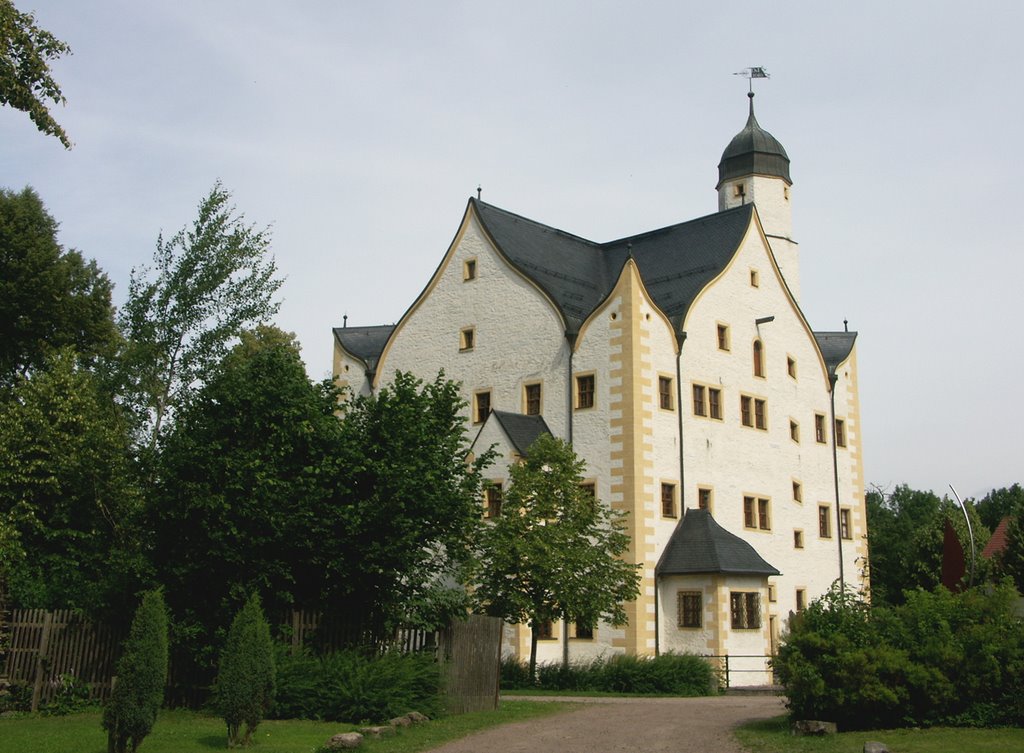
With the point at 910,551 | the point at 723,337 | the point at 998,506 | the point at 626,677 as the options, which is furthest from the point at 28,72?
the point at 998,506

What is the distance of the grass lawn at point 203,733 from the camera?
652 inches

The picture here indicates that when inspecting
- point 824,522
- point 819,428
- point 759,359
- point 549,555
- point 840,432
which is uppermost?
point 759,359

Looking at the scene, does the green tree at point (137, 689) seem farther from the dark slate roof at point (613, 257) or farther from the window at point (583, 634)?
the dark slate roof at point (613, 257)

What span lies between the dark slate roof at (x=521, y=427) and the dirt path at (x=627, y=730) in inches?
441

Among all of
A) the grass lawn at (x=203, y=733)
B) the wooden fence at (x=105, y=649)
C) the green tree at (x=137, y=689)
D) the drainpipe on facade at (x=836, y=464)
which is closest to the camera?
the green tree at (x=137, y=689)

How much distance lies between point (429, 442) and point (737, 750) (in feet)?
31.5

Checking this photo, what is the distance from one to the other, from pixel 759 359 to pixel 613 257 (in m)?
7.48

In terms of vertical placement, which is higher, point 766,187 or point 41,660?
point 766,187

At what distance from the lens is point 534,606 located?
2844 cm

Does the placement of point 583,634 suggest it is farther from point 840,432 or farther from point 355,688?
point 355,688

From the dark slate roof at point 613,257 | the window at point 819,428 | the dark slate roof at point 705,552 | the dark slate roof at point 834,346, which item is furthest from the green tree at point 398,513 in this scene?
the dark slate roof at point 834,346

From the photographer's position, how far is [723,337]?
1534 inches

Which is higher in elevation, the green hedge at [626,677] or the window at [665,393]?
the window at [665,393]

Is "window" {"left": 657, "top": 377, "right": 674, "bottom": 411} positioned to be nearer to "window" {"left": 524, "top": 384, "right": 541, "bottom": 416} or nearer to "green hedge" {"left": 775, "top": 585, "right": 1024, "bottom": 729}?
"window" {"left": 524, "top": 384, "right": 541, "bottom": 416}
